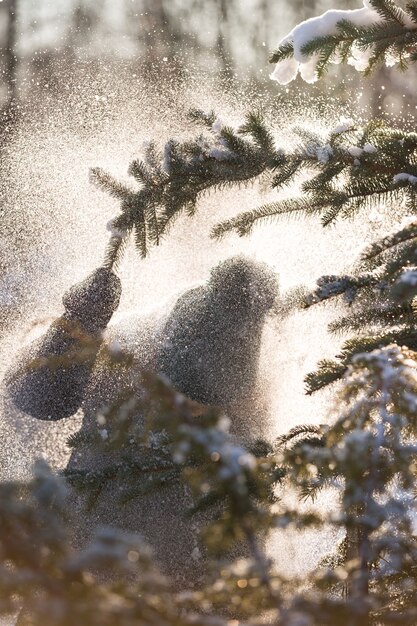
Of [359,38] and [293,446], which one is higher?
[359,38]

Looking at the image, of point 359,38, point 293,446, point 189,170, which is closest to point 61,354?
point 189,170

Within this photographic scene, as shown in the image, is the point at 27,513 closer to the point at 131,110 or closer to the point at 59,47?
the point at 131,110

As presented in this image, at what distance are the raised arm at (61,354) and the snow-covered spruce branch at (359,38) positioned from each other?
92 centimetres

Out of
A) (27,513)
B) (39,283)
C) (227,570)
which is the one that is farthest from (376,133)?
(39,283)

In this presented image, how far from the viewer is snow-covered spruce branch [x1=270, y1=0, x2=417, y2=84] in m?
1.83

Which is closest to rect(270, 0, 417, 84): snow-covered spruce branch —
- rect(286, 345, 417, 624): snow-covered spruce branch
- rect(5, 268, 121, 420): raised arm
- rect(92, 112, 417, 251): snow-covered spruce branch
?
rect(92, 112, 417, 251): snow-covered spruce branch

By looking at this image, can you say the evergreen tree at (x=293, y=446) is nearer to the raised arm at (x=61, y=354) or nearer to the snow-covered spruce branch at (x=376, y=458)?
the snow-covered spruce branch at (x=376, y=458)

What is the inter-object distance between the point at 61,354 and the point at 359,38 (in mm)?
1335

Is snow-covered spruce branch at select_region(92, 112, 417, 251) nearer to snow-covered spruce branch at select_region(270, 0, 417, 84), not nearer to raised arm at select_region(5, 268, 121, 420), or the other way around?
snow-covered spruce branch at select_region(270, 0, 417, 84)

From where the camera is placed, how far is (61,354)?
2.21 m

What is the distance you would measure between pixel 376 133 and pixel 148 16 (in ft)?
14.8

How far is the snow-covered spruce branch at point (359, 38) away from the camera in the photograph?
6.00 feet

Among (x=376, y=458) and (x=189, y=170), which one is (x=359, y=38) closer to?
(x=189, y=170)

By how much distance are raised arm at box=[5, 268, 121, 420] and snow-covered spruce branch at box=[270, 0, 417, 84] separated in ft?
3.02
